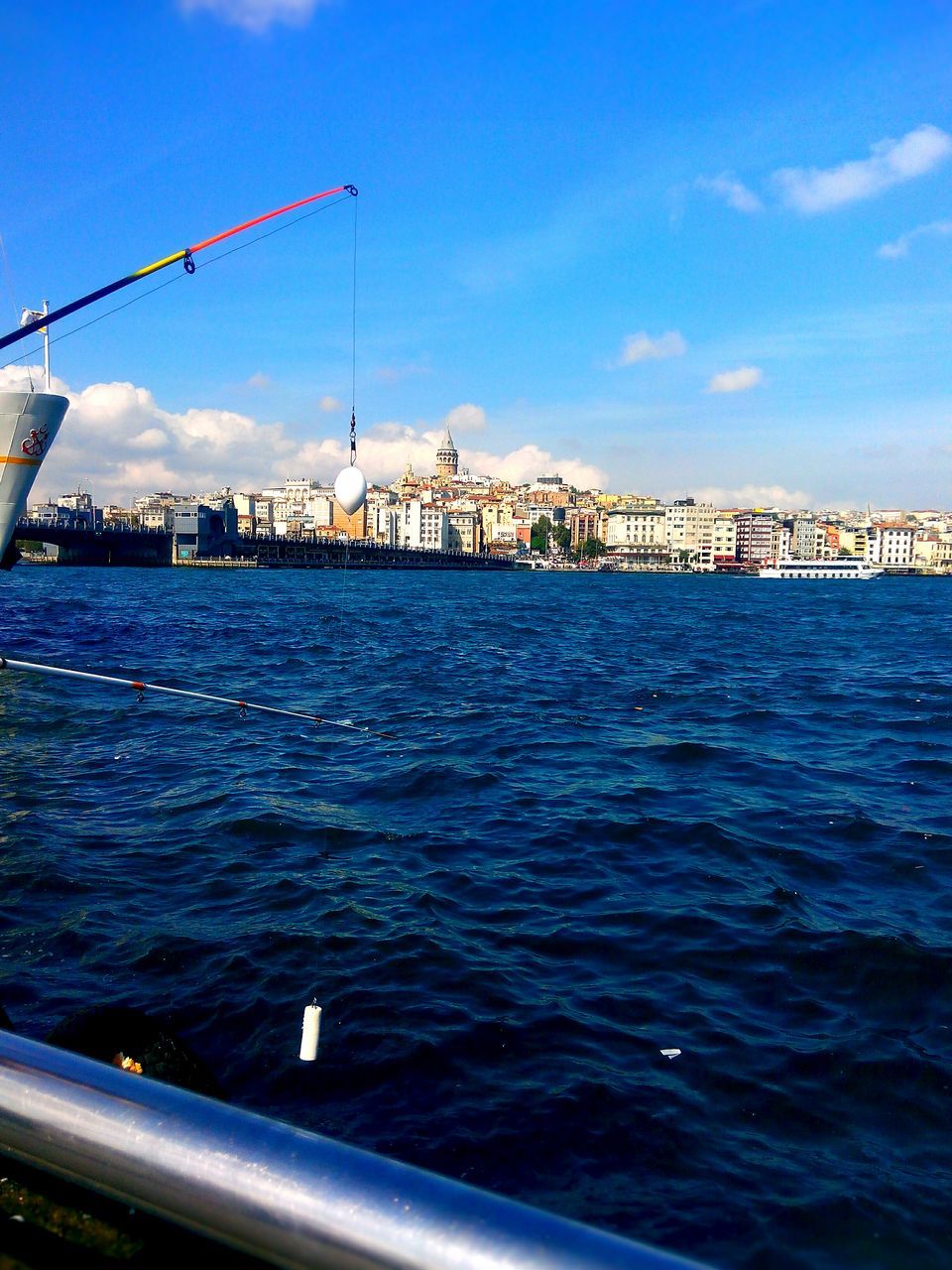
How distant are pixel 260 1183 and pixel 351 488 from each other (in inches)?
279

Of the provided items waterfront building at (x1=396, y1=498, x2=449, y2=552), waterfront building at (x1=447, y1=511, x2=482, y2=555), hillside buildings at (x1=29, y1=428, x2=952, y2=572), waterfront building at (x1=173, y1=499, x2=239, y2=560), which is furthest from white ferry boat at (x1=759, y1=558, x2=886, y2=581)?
waterfront building at (x1=173, y1=499, x2=239, y2=560)

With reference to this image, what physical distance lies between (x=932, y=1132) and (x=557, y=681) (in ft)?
41.2

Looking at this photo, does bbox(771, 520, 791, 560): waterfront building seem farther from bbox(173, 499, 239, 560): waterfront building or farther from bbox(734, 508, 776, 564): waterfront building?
bbox(173, 499, 239, 560): waterfront building

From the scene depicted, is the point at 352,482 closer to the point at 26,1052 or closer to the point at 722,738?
the point at 722,738

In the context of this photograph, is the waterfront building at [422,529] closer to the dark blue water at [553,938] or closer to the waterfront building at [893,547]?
the waterfront building at [893,547]

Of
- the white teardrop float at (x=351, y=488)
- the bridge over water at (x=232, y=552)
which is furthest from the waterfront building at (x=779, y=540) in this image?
the white teardrop float at (x=351, y=488)

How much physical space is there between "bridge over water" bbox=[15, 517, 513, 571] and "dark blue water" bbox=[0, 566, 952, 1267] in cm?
8413

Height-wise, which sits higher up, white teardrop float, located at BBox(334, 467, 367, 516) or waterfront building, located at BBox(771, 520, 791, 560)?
waterfront building, located at BBox(771, 520, 791, 560)

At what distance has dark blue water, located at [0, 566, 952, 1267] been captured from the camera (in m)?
3.48

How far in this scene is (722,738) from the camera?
11328 millimetres

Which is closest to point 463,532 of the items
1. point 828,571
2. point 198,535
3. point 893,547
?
point 198,535

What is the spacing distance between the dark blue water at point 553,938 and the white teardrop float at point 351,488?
249cm

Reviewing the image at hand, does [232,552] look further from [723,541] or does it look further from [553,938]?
[553,938]

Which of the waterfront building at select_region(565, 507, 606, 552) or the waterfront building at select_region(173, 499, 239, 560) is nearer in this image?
the waterfront building at select_region(173, 499, 239, 560)
